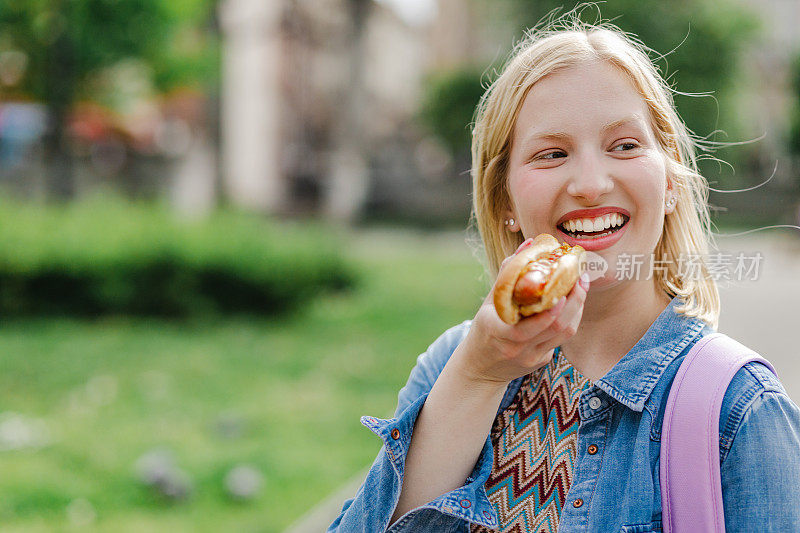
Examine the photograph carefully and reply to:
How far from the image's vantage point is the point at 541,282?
→ 1.38 meters

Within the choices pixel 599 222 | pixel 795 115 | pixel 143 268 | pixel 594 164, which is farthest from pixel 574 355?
pixel 795 115

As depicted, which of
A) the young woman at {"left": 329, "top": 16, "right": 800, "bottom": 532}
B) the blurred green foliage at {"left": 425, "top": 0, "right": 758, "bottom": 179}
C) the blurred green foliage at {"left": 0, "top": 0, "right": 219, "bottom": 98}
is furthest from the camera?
the blurred green foliage at {"left": 425, "top": 0, "right": 758, "bottom": 179}

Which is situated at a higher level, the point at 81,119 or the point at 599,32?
the point at 81,119

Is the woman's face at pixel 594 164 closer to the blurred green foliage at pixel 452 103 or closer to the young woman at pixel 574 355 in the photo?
the young woman at pixel 574 355

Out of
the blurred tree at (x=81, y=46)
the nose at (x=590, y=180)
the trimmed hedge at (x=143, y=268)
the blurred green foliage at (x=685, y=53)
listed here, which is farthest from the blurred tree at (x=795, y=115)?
the nose at (x=590, y=180)

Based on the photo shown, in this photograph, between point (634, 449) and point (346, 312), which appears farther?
point (346, 312)

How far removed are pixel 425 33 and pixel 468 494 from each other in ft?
116

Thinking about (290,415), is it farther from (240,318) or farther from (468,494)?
(468,494)

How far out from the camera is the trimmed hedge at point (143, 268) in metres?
8.21

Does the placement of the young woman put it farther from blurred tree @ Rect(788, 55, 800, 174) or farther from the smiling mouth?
blurred tree @ Rect(788, 55, 800, 174)

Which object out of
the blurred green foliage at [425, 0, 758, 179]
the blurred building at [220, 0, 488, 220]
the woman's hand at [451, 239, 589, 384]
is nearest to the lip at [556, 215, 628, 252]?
the woman's hand at [451, 239, 589, 384]

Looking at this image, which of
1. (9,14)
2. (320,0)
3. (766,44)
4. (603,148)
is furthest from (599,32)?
(766,44)

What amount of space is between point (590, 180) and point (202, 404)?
15.8 feet

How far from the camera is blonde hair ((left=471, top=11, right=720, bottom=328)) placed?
5.38 feet
